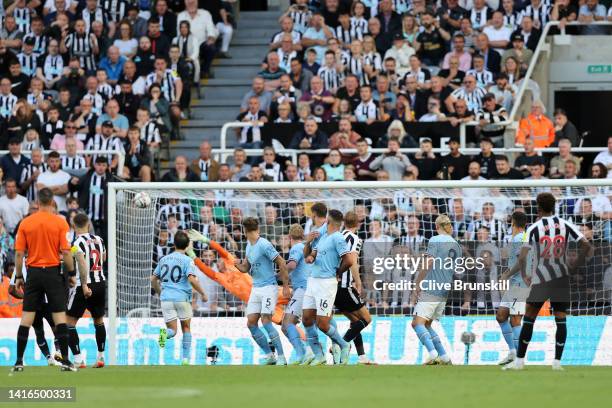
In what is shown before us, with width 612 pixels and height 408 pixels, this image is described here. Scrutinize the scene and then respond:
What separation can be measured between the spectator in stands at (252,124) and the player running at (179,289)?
19.0ft

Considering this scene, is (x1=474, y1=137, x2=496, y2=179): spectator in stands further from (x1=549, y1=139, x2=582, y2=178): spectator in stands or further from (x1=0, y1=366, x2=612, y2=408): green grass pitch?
(x1=0, y1=366, x2=612, y2=408): green grass pitch

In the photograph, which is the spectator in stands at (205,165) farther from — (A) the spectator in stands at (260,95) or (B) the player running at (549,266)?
(B) the player running at (549,266)

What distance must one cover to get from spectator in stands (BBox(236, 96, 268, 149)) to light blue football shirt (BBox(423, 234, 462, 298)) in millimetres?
6599

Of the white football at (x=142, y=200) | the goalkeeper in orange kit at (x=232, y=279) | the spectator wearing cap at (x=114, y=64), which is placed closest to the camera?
the white football at (x=142, y=200)

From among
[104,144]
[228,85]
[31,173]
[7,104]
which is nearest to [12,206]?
[31,173]

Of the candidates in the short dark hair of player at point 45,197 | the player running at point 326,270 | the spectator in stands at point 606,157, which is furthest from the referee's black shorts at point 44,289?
the spectator in stands at point 606,157

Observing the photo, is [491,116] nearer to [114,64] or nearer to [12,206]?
[114,64]

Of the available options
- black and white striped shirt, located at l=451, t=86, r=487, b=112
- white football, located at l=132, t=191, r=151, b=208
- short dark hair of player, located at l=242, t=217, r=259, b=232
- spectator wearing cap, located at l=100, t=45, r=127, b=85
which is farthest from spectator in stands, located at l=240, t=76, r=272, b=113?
short dark hair of player, located at l=242, t=217, r=259, b=232

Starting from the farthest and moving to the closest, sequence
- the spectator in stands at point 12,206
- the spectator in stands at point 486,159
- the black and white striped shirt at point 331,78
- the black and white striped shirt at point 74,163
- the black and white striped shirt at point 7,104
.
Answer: the black and white striped shirt at point 7,104
the black and white striped shirt at point 331,78
the black and white striped shirt at point 74,163
the spectator in stands at point 12,206
the spectator in stands at point 486,159

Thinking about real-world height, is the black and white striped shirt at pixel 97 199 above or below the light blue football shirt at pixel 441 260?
above

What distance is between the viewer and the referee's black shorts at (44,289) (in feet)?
50.2

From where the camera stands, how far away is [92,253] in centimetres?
1702

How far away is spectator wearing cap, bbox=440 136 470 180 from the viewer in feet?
71.9

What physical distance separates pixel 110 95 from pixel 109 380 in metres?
11.6
